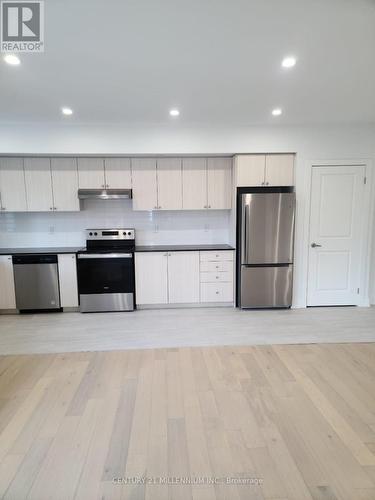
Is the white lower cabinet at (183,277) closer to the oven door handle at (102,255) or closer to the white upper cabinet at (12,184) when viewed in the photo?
the oven door handle at (102,255)

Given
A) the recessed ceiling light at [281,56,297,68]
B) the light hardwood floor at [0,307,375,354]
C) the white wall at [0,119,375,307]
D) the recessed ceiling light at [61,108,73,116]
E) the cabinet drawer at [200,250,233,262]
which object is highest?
the recessed ceiling light at [61,108,73,116]

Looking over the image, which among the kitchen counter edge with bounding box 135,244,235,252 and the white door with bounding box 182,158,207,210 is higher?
the white door with bounding box 182,158,207,210

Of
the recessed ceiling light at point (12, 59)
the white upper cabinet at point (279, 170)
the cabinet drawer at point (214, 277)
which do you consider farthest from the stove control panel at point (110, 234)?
the recessed ceiling light at point (12, 59)

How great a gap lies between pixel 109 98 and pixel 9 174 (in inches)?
83.2

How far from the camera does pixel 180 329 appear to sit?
3.54 meters

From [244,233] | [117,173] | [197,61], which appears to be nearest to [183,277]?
[244,233]

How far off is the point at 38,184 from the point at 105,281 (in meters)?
1.71

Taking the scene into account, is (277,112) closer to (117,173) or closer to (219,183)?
(219,183)

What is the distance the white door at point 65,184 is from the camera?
409cm

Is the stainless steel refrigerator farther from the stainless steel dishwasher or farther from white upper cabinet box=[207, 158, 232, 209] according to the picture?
the stainless steel dishwasher

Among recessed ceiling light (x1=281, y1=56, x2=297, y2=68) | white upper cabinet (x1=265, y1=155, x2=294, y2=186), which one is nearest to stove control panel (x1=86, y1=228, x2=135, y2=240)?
white upper cabinet (x1=265, y1=155, x2=294, y2=186)

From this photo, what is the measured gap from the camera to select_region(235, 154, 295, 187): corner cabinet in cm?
402

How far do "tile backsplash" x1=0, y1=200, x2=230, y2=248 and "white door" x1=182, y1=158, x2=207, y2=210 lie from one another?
1.16ft

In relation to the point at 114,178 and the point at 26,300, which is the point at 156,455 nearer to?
the point at 26,300
